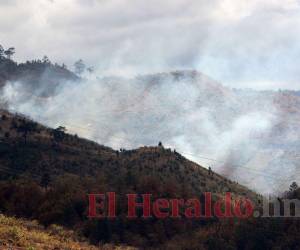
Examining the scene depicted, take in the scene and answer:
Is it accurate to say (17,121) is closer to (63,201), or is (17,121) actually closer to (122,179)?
(122,179)

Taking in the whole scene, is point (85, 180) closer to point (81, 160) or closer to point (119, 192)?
point (119, 192)

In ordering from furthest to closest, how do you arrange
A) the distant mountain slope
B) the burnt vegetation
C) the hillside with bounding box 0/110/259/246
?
the distant mountain slope
the hillside with bounding box 0/110/259/246
the burnt vegetation

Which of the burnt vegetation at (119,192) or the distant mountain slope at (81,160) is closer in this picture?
the burnt vegetation at (119,192)

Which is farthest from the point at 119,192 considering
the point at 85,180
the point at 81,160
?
the point at 81,160

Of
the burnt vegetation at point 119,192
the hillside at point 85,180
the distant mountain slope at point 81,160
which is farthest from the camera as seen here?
the distant mountain slope at point 81,160

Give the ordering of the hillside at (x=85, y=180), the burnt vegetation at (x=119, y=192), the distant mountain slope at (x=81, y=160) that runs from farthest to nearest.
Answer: the distant mountain slope at (x=81, y=160) < the hillside at (x=85, y=180) < the burnt vegetation at (x=119, y=192)

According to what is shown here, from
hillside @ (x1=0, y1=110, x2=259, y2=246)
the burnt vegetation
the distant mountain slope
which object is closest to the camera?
the burnt vegetation

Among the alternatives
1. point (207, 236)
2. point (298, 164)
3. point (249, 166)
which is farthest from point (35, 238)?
point (249, 166)

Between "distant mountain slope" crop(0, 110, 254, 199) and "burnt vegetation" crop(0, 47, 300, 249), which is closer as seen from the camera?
"burnt vegetation" crop(0, 47, 300, 249)

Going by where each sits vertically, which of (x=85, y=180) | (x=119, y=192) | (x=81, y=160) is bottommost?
(x=119, y=192)

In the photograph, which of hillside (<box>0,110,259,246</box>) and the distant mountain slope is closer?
hillside (<box>0,110,259,246</box>)

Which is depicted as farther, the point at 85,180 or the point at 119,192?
the point at 85,180

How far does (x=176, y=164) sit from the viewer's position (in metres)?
131

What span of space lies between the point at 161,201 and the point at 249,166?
389 ft
